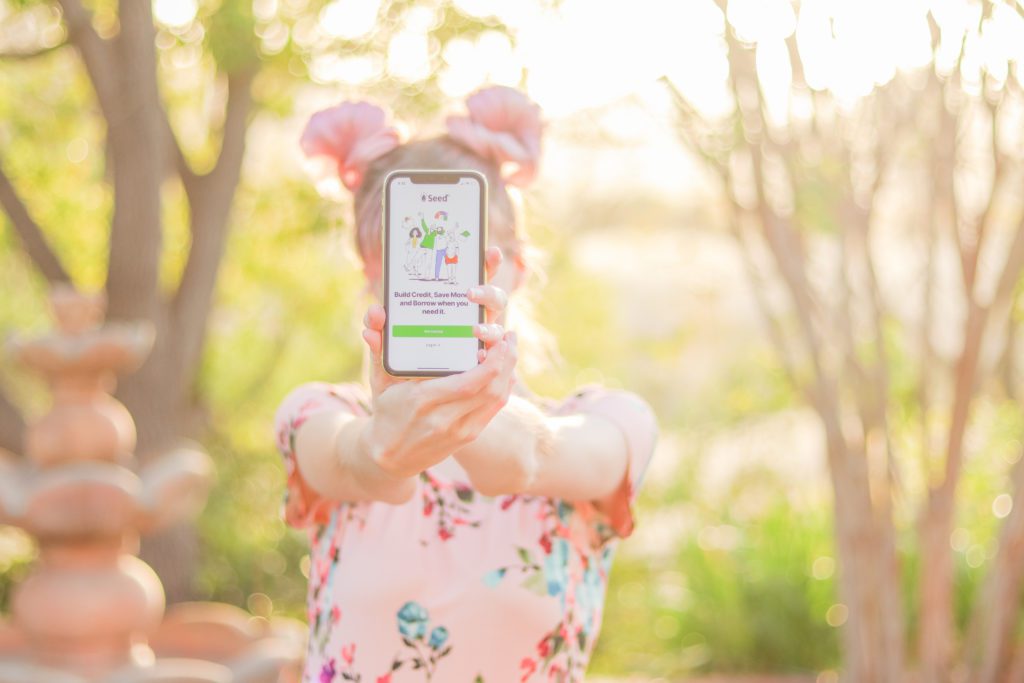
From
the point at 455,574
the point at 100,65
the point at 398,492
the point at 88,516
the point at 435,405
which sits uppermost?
the point at 100,65

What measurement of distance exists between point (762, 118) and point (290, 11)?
3.40 m

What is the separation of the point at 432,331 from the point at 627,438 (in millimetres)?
431

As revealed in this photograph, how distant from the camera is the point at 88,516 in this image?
15.3ft

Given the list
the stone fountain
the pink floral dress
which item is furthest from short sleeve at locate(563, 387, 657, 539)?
the stone fountain

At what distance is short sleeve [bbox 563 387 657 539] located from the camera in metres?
1.57

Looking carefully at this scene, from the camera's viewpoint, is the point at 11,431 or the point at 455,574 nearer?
the point at 455,574

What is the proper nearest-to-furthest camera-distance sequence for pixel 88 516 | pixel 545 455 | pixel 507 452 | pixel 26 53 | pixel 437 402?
pixel 437 402 → pixel 507 452 → pixel 545 455 → pixel 88 516 → pixel 26 53

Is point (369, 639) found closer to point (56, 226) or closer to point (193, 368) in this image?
point (193, 368)

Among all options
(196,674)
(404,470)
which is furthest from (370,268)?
(196,674)

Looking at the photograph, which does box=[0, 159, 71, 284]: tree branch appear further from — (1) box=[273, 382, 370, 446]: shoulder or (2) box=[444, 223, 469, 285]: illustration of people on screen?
(2) box=[444, 223, 469, 285]: illustration of people on screen

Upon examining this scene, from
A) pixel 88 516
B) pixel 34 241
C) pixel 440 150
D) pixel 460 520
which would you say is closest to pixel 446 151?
pixel 440 150

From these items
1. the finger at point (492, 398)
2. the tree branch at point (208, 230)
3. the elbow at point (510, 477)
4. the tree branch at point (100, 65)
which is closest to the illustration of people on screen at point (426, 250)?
the finger at point (492, 398)

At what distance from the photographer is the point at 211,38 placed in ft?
18.4

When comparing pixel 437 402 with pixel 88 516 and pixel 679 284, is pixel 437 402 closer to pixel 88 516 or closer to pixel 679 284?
pixel 88 516
